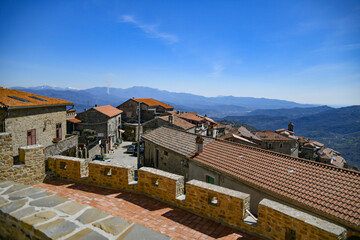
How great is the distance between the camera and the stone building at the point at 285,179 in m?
8.63

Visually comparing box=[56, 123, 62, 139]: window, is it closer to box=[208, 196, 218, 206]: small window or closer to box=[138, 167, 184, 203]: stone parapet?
box=[138, 167, 184, 203]: stone parapet

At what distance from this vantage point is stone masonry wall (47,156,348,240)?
4.32m

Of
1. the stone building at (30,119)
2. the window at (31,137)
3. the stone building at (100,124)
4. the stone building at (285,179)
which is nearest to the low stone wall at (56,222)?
the stone building at (285,179)

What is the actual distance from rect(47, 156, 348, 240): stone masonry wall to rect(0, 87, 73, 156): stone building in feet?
40.3

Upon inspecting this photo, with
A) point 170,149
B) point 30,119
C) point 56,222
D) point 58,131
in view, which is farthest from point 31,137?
point 56,222

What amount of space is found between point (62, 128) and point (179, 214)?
73.5ft

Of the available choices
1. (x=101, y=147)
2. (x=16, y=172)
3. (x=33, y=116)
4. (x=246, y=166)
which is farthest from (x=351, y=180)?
(x=101, y=147)

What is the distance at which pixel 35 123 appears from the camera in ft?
65.0

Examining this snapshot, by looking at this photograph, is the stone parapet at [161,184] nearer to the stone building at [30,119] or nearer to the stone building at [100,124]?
the stone building at [30,119]

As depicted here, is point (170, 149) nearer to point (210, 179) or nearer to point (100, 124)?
point (210, 179)

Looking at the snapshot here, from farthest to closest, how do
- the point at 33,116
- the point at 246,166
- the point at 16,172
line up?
the point at 33,116
the point at 246,166
the point at 16,172

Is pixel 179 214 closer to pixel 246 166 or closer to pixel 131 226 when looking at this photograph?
pixel 131 226

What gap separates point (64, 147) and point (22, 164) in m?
14.4

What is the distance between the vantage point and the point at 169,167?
55.7 feet
